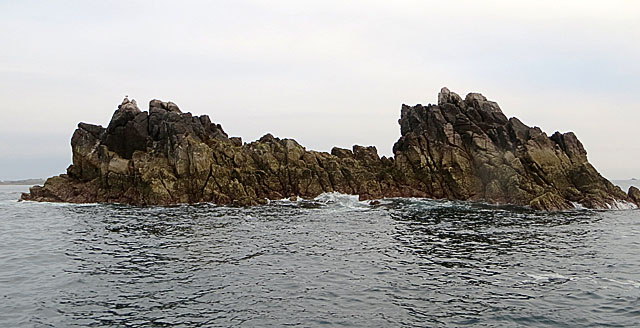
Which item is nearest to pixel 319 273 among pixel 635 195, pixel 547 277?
pixel 547 277

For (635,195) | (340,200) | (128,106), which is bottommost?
(340,200)

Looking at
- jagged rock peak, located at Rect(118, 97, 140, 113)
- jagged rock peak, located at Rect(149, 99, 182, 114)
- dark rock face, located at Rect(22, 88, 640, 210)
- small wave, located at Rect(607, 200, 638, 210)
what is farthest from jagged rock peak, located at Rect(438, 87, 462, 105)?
jagged rock peak, located at Rect(118, 97, 140, 113)

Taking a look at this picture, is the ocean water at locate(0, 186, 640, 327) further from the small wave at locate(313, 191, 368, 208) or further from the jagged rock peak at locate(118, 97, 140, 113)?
the jagged rock peak at locate(118, 97, 140, 113)

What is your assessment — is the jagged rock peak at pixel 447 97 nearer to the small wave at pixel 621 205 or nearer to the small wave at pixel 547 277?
the small wave at pixel 621 205

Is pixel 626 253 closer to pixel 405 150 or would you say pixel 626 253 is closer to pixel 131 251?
pixel 131 251

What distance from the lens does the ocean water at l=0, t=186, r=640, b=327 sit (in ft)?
55.1

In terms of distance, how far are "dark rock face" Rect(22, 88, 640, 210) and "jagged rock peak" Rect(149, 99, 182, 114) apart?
170mm

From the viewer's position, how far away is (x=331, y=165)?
71688 mm

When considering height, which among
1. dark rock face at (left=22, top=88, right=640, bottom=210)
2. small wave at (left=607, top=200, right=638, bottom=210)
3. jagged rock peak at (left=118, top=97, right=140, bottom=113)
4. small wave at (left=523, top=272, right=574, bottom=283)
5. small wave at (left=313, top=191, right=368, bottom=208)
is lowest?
small wave at (left=523, top=272, right=574, bottom=283)

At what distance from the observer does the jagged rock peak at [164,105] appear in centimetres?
7381

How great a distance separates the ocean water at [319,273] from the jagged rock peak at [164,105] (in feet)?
109

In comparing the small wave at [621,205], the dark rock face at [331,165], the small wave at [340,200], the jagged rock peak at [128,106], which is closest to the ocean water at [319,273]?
the small wave at [621,205]

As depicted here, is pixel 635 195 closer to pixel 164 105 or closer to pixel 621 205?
pixel 621 205

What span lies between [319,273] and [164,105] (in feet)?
196
